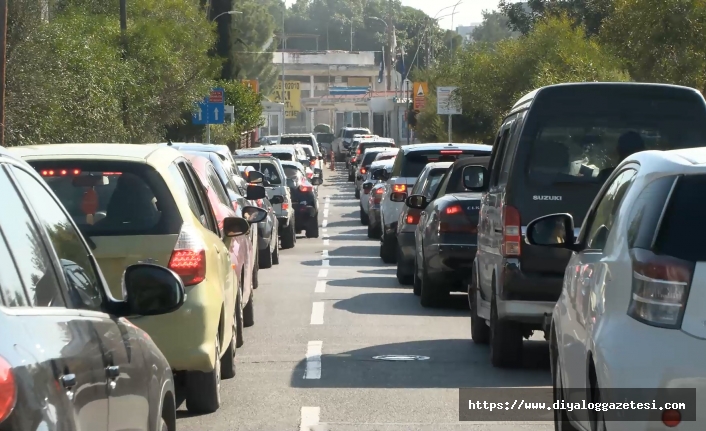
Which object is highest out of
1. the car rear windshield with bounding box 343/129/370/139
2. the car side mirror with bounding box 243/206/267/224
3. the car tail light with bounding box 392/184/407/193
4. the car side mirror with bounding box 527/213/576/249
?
the car side mirror with bounding box 527/213/576/249

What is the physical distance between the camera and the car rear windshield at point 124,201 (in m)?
7.56

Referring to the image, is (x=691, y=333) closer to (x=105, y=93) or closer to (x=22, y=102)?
(x=22, y=102)

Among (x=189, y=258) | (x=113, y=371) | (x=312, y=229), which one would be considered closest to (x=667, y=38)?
(x=312, y=229)

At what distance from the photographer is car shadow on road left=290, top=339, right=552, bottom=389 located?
30.4ft

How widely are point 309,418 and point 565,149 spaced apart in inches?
104

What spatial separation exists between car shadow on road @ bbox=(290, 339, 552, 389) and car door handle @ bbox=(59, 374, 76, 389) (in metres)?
5.65

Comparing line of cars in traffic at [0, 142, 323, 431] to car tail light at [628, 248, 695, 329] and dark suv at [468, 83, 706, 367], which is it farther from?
dark suv at [468, 83, 706, 367]

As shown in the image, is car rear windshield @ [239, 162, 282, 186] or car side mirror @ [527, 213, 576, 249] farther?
car rear windshield @ [239, 162, 282, 186]

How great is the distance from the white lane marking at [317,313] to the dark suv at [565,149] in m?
3.83

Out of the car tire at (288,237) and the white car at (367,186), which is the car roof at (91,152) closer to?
the car tire at (288,237)

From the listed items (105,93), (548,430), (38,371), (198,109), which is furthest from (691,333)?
(198,109)

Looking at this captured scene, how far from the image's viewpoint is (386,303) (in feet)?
47.8

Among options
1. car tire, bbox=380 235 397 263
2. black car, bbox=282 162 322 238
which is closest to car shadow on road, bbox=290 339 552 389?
car tire, bbox=380 235 397 263

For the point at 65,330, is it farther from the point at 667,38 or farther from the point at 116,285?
the point at 667,38
